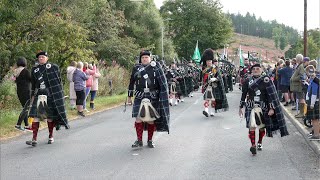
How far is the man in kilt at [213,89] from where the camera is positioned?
15.7 meters

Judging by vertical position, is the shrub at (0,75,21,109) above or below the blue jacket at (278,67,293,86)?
below

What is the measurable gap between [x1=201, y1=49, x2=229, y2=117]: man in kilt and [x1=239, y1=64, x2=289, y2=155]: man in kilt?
6.40m

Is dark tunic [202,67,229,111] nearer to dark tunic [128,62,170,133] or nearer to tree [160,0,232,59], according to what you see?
dark tunic [128,62,170,133]

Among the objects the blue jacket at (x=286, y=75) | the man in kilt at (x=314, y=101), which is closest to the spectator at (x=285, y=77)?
the blue jacket at (x=286, y=75)

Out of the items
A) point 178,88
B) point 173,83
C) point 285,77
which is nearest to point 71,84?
point 173,83

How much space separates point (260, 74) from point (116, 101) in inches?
560

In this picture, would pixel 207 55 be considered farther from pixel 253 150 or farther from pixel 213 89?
pixel 253 150

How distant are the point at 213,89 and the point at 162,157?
24.0 ft


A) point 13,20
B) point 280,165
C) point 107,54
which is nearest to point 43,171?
point 280,165

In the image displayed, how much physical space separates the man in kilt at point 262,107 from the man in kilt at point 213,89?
6399 millimetres

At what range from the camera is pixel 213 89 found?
51.6 feet

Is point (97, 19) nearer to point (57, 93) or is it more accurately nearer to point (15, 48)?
point (15, 48)

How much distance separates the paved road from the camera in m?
7.38

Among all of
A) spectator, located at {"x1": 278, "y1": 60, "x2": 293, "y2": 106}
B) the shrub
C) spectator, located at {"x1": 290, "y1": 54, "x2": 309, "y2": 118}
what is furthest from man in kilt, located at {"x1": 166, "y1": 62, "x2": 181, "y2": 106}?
spectator, located at {"x1": 290, "y1": 54, "x2": 309, "y2": 118}
